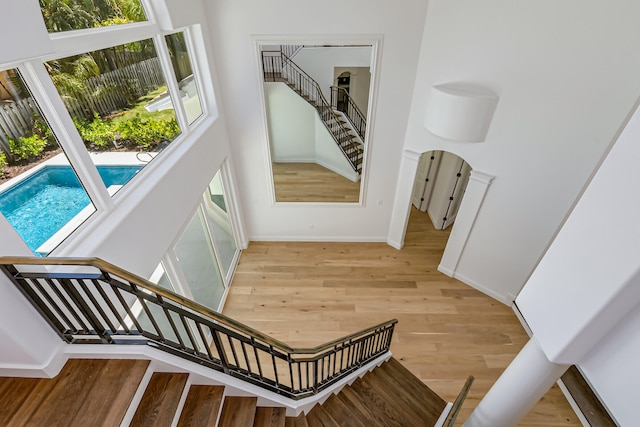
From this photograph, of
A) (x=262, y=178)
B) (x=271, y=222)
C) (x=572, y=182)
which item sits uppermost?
(x=572, y=182)

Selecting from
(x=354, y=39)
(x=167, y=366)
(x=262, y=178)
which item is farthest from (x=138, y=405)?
(x=354, y=39)

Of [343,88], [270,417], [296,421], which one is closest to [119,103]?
[270,417]

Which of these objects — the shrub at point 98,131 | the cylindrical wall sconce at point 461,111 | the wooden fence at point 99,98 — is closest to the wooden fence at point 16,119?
the wooden fence at point 99,98

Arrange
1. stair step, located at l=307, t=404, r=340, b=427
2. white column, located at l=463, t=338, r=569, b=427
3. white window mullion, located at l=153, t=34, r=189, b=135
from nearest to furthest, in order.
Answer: white column, located at l=463, t=338, r=569, b=427 → stair step, located at l=307, t=404, r=340, b=427 → white window mullion, located at l=153, t=34, r=189, b=135

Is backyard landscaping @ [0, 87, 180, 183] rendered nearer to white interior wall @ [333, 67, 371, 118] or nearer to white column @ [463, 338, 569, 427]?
white column @ [463, 338, 569, 427]

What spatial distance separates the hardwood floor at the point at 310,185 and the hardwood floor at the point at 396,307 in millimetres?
1050

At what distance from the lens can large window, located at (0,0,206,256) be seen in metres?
2.00

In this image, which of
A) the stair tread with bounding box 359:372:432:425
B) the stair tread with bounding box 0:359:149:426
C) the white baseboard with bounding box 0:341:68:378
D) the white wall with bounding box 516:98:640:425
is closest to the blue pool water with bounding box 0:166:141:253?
the white baseboard with bounding box 0:341:68:378

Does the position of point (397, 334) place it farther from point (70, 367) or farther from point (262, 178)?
point (70, 367)

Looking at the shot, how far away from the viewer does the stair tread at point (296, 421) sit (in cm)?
302

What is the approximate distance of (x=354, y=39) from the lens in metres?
4.50

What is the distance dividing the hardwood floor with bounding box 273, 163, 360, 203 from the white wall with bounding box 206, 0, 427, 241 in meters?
0.24

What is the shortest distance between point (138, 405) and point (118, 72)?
2893 mm

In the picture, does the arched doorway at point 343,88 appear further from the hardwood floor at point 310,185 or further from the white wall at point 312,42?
the white wall at point 312,42
